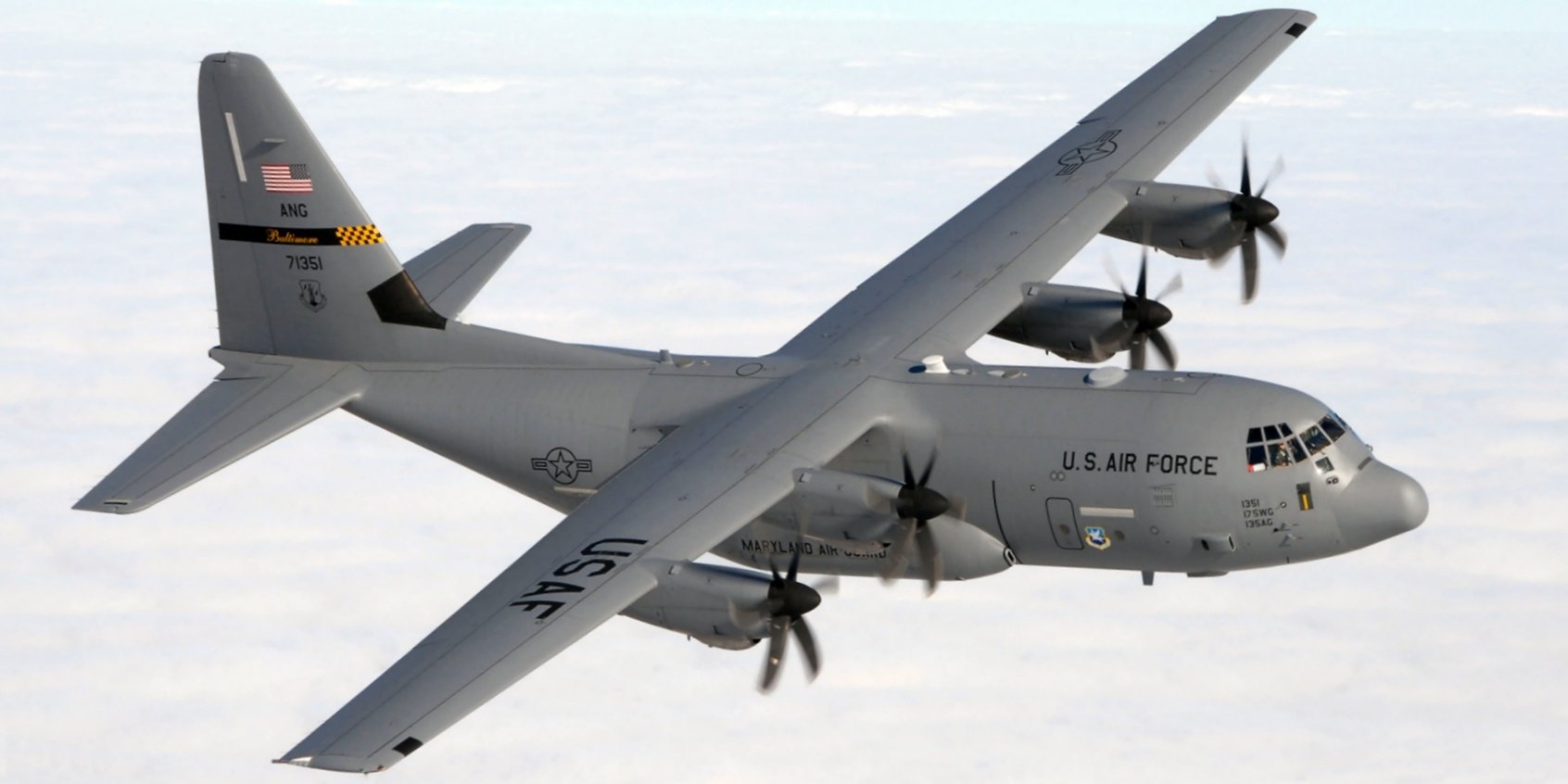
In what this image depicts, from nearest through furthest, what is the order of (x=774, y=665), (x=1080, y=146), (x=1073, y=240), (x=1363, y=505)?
(x=774, y=665)
(x=1363, y=505)
(x=1073, y=240)
(x=1080, y=146)

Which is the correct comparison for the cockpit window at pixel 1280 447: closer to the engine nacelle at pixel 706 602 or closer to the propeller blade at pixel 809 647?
the propeller blade at pixel 809 647

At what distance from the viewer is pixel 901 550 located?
29.9 m

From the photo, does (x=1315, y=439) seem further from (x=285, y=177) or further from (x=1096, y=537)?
(x=285, y=177)

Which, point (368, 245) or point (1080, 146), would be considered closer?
point (368, 245)

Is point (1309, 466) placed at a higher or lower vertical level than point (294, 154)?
lower

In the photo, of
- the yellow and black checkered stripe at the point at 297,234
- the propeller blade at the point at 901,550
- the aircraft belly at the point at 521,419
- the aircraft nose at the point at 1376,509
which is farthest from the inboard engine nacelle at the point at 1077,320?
the yellow and black checkered stripe at the point at 297,234

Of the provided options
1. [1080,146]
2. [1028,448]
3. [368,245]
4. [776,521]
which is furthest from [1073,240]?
[368,245]

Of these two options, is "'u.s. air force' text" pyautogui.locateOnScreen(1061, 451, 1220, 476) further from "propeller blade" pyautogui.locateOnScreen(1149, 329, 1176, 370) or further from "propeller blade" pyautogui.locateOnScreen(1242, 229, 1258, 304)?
"propeller blade" pyautogui.locateOnScreen(1242, 229, 1258, 304)

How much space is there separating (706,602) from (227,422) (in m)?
10.7

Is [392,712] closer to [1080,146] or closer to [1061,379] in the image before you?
[1061,379]

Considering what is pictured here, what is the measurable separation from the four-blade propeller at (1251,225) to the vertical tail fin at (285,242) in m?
15.6

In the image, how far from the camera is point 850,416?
32.4 meters

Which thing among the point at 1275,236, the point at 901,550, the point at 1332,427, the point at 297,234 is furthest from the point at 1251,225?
the point at 297,234

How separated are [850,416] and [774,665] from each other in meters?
5.71
